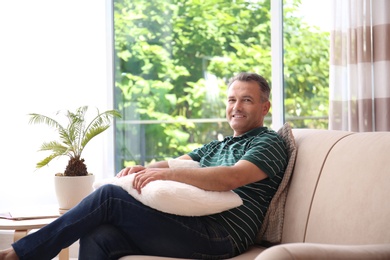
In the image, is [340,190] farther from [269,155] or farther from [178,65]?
[178,65]

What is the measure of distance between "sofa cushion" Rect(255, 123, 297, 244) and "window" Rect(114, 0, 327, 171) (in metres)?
1.89

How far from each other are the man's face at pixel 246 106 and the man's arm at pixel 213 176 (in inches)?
14.5

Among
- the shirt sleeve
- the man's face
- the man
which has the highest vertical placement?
the man's face

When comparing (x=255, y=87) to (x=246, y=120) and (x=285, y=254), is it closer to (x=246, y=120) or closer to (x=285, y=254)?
(x=246, y=120)

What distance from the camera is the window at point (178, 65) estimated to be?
458 centimetres

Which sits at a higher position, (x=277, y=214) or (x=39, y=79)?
(x=39, y=79)

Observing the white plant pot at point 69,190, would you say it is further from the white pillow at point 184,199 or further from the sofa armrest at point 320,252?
the sofa armrest at point 320,252

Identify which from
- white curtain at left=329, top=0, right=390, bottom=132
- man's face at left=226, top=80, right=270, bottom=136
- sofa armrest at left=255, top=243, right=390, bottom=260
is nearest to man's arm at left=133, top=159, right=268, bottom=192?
man's face at left=226, top=80, right=270, bottom=136

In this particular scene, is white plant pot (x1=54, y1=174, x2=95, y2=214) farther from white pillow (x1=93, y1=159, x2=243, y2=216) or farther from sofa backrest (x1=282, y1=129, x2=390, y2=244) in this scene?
sofa backrest (x1=282, y1=129, x2=390, y2=244)

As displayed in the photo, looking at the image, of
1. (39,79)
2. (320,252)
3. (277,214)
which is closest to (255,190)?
(277,214)

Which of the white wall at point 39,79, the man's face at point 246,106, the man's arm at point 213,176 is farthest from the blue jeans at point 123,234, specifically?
the white wall at point 39,79

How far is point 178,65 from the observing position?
467 centimetres

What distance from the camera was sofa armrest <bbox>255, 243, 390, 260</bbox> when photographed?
1.63 meters

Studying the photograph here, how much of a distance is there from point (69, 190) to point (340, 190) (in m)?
1.66
